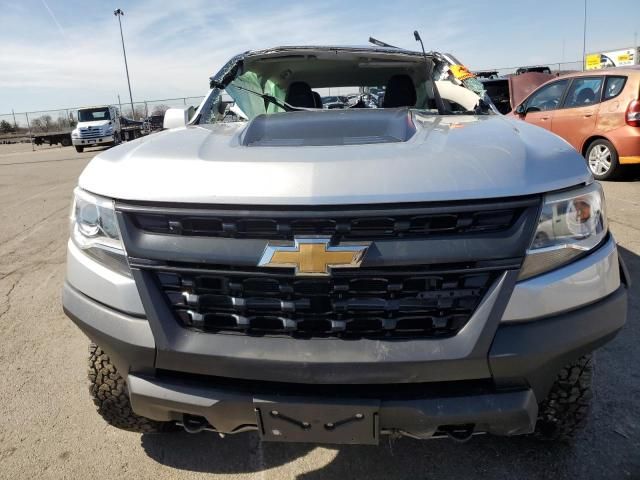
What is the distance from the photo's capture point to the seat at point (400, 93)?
3605 millimetres

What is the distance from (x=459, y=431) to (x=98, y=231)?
1.43 meters

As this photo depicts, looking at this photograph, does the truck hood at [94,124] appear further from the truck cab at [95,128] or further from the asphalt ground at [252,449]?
the asphalt ground at [252,449]

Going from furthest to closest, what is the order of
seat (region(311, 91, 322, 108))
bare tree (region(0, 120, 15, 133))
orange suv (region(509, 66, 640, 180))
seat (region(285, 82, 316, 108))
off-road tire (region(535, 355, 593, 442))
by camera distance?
bare tree (region(0, 120, 15, 133)) < orange suv (region(509, 66, 640, 180)) < seat (region(311, 91, 322, 108)) < seat (region(285, 82, 316, 108)) < off-road tire (region(535, 355, 593, 442))

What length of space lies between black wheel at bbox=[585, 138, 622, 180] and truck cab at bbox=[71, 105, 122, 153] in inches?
881

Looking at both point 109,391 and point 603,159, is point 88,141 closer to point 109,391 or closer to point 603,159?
point 603,159

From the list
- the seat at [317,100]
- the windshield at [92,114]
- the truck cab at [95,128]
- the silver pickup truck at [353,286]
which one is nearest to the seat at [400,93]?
the seat at [317,100]

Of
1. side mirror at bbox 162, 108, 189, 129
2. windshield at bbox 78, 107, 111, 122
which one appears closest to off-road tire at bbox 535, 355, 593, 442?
side mirror at bbox 162, 108, 189, 129

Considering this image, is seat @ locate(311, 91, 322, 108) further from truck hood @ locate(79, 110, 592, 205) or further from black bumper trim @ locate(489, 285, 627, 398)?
black bumper trim @ locate(489, 285, 627, 398)

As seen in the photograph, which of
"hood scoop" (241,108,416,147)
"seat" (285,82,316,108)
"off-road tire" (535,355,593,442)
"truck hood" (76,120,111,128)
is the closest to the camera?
"off-road tire" (535,355,593,442)

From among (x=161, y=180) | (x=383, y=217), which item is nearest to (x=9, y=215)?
(x=161, y=180)

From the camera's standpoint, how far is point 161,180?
1723 mm

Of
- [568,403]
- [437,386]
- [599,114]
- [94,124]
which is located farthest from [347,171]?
[94,124]

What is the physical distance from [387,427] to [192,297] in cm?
76

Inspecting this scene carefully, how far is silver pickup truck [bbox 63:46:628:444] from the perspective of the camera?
1582 mm
